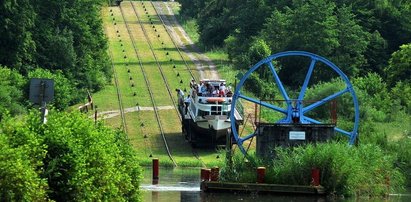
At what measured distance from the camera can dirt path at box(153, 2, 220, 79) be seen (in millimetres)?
94044

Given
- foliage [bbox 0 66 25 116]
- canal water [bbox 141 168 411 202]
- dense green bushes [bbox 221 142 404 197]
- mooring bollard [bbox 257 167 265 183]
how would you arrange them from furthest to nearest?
foliage [bbox 0 66 25 116]
mooring bollard [bbox 257 167 265 183]
dense green bushes [bbox 221 142 404 197]
canal water [bbox 141 168 411 202]

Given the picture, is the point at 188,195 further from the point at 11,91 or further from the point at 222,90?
the point at 222,90

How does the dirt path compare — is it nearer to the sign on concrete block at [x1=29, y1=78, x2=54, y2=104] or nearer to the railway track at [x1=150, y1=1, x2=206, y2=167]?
the railway track at [x1=150, y1=1, x2=206, y2=167]

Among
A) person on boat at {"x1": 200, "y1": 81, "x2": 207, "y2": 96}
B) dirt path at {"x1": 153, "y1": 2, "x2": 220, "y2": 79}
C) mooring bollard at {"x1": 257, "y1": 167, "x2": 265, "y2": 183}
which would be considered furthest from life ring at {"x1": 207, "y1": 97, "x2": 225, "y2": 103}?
dirt path at {"x1": 153, "y1": 2, "x2": 220, "y2": 79}

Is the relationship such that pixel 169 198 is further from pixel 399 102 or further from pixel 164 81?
pixel 164 81

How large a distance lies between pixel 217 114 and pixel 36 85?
38.5m

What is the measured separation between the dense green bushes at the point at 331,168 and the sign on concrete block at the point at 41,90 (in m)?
19.1

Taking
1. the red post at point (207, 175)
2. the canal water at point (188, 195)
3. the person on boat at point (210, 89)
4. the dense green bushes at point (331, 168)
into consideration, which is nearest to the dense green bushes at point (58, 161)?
the canal water at point (188, 195)

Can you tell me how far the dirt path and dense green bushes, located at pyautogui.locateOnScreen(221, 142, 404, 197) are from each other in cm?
4285

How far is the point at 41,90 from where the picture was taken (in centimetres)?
2656

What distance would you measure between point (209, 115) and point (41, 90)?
3806 cm

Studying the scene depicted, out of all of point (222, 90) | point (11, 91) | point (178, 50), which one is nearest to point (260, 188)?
point (222, 90)

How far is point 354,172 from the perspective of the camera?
44750 millimetres

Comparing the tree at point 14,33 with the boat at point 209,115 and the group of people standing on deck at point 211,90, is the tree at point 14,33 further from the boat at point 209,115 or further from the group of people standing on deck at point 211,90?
the group of people standing on deck at point 211,90
